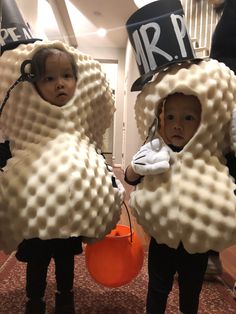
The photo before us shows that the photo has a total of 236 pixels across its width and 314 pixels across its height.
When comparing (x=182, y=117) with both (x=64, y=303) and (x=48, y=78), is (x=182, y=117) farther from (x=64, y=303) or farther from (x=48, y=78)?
(x=64, y=303)

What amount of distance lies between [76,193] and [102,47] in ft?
10.4

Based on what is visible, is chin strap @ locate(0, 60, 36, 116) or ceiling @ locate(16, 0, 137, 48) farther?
ceiling @ locate(16, 0, 137, 48)

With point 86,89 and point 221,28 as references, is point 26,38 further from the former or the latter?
point 221,28

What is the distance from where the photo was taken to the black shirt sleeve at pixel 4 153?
0.72 m

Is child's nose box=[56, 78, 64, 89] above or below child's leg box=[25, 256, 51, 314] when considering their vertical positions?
above

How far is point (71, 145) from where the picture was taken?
67 centimetres

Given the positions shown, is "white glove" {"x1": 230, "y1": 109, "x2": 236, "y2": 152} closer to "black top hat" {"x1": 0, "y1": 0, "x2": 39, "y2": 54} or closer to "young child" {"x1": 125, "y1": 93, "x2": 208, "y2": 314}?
"young child" {"x1": 125, "y1": 93, "x2": 208, "y2": 314}

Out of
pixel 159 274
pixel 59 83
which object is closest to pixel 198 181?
pixel 159 274

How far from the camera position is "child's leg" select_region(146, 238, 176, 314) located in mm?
692

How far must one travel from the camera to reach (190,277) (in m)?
0.69

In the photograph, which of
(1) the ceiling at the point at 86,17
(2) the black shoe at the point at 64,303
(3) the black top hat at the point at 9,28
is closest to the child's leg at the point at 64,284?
(2) the black shoe at the point at 64,303

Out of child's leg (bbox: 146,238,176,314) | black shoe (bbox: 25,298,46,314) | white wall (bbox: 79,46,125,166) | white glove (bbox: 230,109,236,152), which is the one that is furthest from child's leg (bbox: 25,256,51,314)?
white wall (bbox: 79,46,125,166)

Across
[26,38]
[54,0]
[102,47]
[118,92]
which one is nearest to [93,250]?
[26,38]

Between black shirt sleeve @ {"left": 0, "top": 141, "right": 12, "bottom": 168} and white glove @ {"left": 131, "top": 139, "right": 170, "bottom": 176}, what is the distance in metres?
0.27
